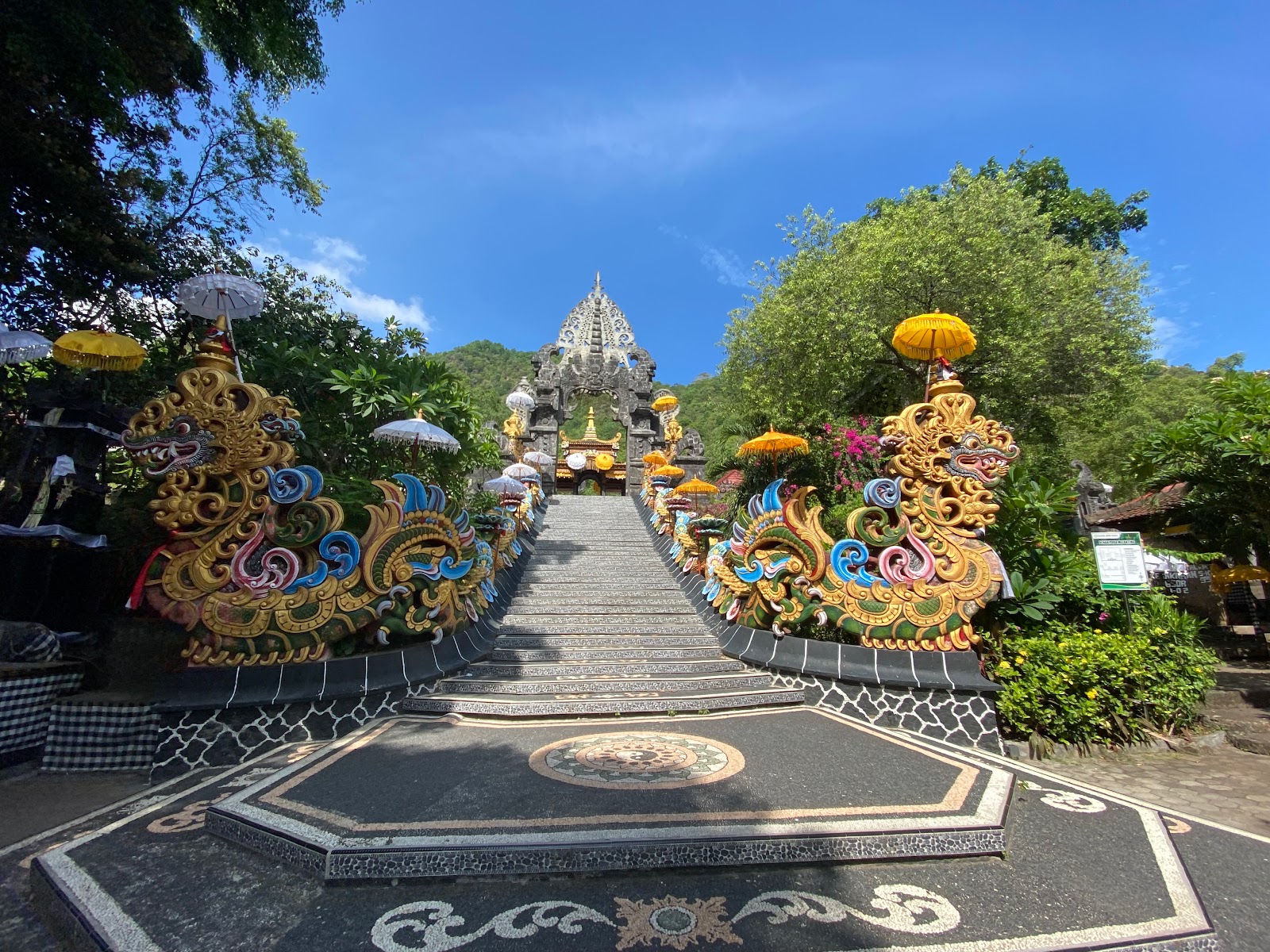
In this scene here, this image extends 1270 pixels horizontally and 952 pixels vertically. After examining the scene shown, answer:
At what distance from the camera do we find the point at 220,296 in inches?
227

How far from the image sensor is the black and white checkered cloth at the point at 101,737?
15.0 feet

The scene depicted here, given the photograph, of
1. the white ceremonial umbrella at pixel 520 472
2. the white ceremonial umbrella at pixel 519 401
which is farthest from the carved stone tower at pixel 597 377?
the white ceremonial umbrella at pixel 520 472

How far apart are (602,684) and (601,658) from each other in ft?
2.39

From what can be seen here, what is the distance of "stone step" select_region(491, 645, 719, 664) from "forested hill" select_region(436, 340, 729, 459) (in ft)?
78.5

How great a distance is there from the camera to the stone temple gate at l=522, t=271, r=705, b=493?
70.3ft

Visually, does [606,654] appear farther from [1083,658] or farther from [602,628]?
[1083,658]

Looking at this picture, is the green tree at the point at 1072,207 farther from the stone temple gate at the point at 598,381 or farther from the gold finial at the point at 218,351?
the gold finial at the point at 218,351

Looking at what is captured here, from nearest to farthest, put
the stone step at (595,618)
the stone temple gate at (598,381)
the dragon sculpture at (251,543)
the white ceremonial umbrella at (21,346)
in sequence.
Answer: the dragon sculpture at (251,543) < the white ceremonial umbrella at (21,346) < the stone step at (595,618) < the stone temple gate at (598,381)

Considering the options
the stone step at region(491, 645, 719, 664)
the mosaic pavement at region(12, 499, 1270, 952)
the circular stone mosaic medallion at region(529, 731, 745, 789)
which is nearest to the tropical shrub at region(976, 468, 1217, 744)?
the mosaic pavement at region(12, 499, 1270, 952)

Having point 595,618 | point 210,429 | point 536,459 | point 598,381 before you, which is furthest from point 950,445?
point 598,381

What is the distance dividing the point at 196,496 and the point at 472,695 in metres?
2.82

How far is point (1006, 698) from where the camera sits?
501cm

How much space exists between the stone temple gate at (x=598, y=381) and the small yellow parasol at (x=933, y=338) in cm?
1352

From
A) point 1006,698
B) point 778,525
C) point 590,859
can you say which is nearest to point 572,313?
point 778,525
